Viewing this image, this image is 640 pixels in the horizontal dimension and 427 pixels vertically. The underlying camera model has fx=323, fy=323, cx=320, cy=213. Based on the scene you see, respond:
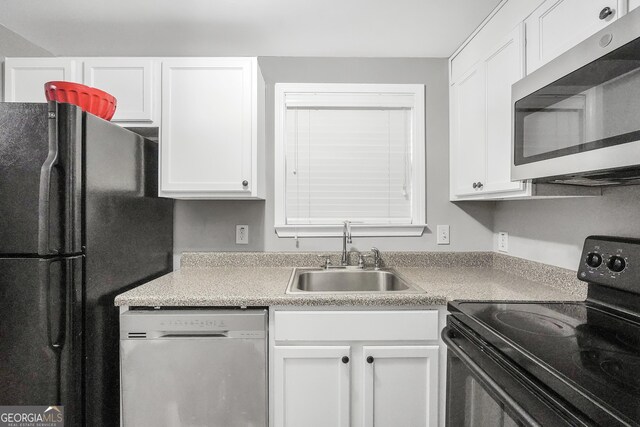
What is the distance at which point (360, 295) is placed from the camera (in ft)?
4.48

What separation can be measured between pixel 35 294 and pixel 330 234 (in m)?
1.39

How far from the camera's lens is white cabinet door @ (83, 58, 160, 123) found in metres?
1.69

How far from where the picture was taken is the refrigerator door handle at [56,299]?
3.85 feet

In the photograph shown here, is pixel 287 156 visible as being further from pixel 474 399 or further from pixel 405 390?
pixel 474 399

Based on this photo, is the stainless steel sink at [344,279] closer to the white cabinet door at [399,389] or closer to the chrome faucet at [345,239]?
the chrome faucet at [345,239]

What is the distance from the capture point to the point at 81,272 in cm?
123

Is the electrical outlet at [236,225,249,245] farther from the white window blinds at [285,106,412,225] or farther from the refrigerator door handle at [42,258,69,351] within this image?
the refrigerator door handle at [42,258,69,351]

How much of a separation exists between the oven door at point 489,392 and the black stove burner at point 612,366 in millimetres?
121

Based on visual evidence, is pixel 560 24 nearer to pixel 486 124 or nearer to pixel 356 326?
pixel 486 124

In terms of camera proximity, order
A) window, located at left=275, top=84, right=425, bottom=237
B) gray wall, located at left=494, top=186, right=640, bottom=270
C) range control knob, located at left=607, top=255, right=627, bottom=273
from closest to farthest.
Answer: range control knob, located at left=607, top=255, right=627, bottom=273 < gray wall, located at left=494, top=186, right=640, bottom=270 < window, located at left=275, top=84, right=425, bottom=237

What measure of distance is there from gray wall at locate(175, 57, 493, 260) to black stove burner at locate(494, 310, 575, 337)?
94 centimetres

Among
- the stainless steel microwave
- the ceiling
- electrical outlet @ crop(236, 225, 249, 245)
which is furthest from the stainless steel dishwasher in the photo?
the ceiling

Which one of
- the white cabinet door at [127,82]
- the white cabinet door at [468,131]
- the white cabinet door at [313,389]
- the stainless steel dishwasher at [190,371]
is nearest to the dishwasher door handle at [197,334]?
the stainless steel dishwasher at [190,371]

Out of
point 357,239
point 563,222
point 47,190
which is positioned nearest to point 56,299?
point 47,190
